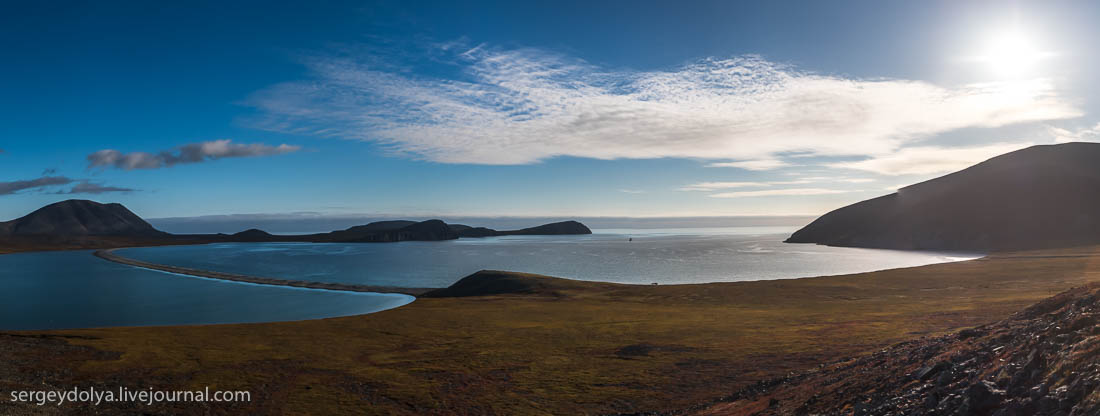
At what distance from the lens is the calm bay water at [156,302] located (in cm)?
8631

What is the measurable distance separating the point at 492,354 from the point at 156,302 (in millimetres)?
103556

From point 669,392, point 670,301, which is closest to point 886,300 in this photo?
point 670,301

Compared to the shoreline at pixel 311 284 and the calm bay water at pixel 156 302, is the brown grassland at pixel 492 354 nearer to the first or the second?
the calm bay water at pixel 156 302

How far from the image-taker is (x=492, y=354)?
4631cm

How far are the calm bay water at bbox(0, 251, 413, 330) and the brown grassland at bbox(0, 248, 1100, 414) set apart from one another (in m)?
28.1

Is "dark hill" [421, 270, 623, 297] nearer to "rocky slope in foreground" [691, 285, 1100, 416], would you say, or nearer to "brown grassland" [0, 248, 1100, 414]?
"brown grassland" [0, 248, 1100, 414]

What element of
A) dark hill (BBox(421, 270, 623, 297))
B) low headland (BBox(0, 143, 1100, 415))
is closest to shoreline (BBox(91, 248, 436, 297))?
dark hill (BBox(421, 270, 623, 297))

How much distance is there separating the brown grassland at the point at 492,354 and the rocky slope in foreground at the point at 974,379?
6.34m

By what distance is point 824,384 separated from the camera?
26797mm

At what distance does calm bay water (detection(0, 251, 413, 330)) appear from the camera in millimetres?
86312

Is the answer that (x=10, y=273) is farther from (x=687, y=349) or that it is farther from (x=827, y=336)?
(x=827, y=336)

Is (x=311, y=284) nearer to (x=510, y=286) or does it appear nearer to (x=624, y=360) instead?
(x=510, y=286)

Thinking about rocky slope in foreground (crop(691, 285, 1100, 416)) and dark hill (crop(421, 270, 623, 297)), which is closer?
rocky slope in foreground (crop(691, 285, 1100, 416))

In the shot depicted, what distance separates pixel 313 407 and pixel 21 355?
3011 cm
